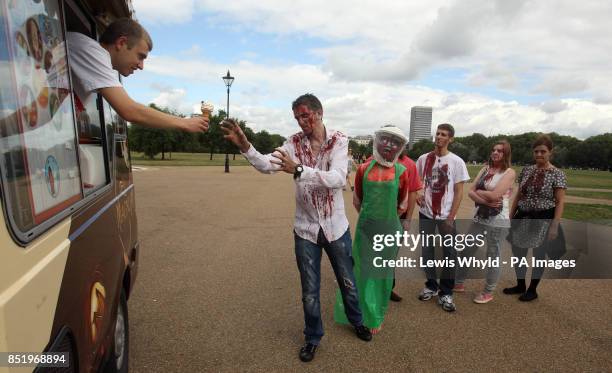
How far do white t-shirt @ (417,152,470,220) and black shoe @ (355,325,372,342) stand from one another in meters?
1.49

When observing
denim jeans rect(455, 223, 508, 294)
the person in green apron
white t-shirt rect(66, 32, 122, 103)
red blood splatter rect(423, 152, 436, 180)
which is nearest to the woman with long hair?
denim jeans rect(455, 223, 508, 294)

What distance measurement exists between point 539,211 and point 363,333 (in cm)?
241

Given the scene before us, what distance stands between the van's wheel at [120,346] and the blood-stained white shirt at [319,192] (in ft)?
4.45

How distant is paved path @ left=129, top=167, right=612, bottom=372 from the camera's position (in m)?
3.05

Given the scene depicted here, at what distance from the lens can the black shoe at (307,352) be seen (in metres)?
3.03

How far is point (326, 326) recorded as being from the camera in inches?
144

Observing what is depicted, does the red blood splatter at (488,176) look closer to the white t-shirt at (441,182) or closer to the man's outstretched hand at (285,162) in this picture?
the white t-shirt at (441,182)

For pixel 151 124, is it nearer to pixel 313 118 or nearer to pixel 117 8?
pixel 117 8

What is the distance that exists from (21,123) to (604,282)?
6.32 metres

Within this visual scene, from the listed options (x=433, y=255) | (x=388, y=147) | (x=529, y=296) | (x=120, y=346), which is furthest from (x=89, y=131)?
(x=529, y=296)

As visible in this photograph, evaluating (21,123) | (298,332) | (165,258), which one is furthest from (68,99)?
(165,258)

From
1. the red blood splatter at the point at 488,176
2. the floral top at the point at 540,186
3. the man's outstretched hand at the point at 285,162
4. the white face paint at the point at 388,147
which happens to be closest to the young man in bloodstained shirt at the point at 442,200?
the red blood splatter at the point at 488,176

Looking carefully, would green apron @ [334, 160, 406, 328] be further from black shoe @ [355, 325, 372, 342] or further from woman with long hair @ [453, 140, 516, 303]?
woman with long hair @ [453, 140, 516, 303]

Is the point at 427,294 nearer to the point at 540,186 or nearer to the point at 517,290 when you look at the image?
the point at 517,290
